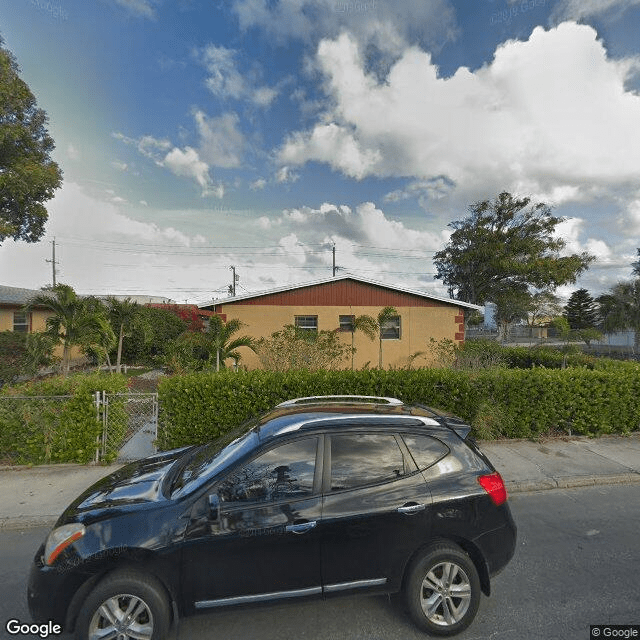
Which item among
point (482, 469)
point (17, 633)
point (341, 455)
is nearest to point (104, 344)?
point (17, 633)

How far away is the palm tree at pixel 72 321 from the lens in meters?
9.75

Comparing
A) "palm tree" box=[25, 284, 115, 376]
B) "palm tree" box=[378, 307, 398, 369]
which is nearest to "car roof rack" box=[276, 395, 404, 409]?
"palm tree" box=[25, 284, 115, 376]

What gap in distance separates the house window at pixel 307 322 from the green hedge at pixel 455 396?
8004 millimetres

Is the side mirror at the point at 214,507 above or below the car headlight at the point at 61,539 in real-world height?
above

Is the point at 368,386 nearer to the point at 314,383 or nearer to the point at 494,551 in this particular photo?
the point at 314,383

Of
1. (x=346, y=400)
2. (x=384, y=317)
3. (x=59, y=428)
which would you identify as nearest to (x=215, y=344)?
(x=59, y=428)

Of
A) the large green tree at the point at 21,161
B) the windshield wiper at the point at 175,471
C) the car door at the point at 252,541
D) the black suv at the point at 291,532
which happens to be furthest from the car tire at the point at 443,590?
the large green tree at the point at 21,161

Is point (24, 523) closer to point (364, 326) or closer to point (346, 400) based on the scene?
point (346, 400)

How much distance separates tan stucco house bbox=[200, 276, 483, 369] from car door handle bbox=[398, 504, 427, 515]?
11862 millimetres

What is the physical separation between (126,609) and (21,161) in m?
19.4

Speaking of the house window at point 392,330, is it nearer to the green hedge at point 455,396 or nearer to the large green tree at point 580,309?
the green hedge at point 455,396

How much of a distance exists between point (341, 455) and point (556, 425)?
243 inches

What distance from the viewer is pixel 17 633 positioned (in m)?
2.55

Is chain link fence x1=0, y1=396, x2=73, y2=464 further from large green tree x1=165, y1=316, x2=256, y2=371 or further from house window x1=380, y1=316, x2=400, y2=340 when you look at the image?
house window x1=380, y1=316, x2=400, y2=340
